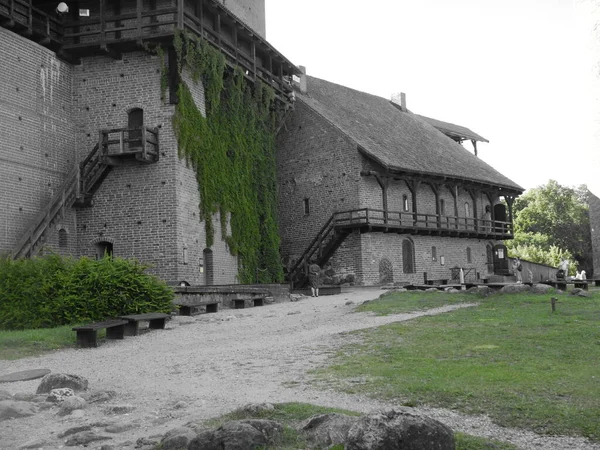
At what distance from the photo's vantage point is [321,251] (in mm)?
32625

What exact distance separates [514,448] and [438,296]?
14.8 meters

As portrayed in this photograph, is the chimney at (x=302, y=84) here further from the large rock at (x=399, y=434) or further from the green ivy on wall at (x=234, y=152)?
the large rock at (x=399, y=434)

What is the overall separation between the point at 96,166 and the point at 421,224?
18.2 meters

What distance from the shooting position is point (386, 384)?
8.35 meters

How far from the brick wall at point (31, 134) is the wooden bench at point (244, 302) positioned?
6.95m

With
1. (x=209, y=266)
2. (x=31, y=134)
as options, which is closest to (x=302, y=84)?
(x=209, y=266)

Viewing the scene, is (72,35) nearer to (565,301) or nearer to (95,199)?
(95,199)

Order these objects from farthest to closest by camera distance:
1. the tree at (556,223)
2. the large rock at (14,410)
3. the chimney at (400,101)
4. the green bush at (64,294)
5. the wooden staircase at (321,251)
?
the tree at (556,223)
the chimney at (400,101)
the wooden staircase at (321,251)
the green bush at (64,294)
the large rock at (14,410)

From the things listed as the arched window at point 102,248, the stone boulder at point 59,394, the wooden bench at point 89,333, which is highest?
the arched window at point 102,248

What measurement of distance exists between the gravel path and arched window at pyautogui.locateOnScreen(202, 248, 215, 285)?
841cm

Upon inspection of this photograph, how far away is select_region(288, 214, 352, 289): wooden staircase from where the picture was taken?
32.5 metres

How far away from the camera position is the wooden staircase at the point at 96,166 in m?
23.6

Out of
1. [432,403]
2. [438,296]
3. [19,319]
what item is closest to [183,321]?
[19,319]

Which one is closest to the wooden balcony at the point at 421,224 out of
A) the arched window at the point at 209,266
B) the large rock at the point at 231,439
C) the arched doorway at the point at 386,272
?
the arched doorway at the point at 386,272
